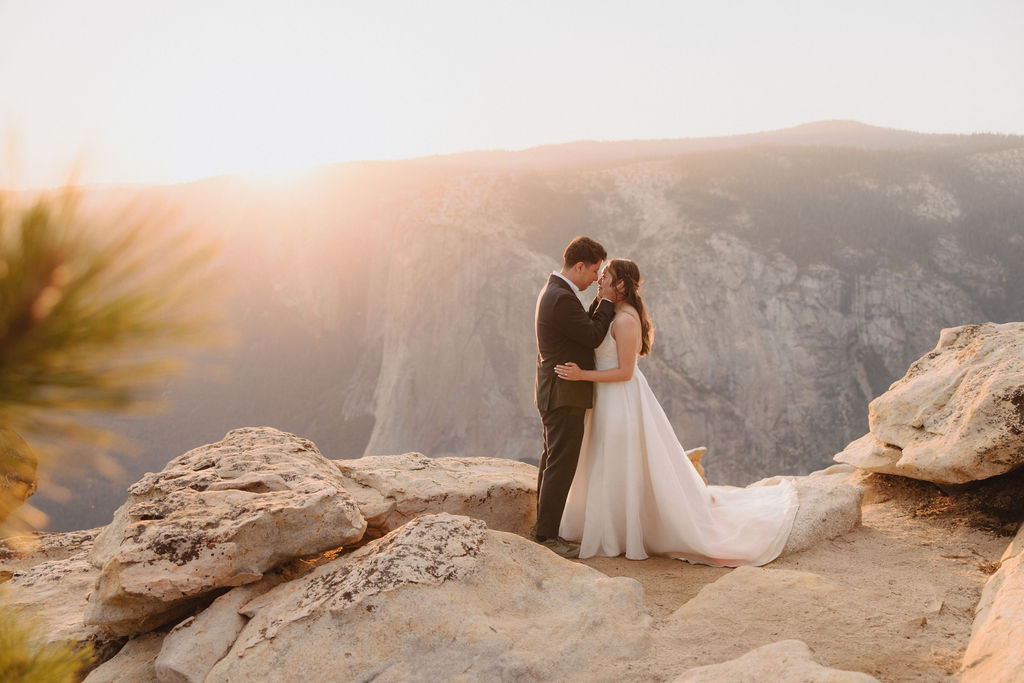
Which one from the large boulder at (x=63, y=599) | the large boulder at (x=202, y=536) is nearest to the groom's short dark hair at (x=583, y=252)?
the large boulder at (x=202, y=536)

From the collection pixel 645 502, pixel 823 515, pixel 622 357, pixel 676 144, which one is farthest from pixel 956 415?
pixel 676 144

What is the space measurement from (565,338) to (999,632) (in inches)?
125

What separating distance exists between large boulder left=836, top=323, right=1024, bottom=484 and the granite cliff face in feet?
59.9

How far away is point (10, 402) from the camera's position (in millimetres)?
1225

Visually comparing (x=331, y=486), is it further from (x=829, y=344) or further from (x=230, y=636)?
(x=829, y=344)

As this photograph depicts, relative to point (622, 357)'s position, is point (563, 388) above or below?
below

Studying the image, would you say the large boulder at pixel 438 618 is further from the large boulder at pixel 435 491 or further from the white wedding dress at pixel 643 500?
the white wedding dress at pixel 643 500

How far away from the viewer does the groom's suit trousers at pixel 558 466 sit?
17.0 ft

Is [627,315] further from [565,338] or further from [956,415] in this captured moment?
[956,415]

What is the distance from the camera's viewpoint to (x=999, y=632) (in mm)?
3002

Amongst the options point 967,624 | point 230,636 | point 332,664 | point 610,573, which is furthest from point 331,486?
point 967,624

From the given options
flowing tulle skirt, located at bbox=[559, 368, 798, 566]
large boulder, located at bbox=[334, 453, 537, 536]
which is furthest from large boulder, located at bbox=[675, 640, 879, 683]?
large boulder, located at bbox=[334, 453, 537, 536]

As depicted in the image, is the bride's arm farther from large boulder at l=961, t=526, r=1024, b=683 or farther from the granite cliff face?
the granite cliff face

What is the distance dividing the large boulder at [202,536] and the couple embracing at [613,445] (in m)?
1.83
